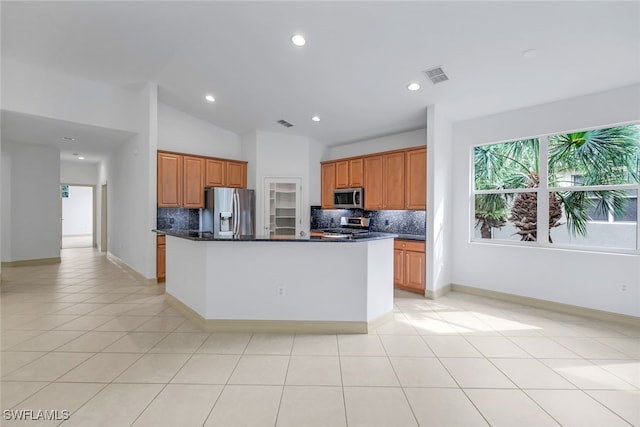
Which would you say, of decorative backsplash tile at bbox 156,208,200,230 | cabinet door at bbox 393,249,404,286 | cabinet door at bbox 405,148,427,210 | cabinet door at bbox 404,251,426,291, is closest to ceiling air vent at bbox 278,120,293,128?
cabinet door at bbox 405,148,427,210

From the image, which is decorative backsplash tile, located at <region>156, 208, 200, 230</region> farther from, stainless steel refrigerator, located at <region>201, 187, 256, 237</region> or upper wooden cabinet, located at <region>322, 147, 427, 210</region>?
upper wooden cabinet, located at <region>322, 147, 427, 210</region>

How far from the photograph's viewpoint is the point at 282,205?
21.0 ft

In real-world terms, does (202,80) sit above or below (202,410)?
above

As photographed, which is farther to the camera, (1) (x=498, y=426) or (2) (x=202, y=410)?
(2) (x=202, y=410)

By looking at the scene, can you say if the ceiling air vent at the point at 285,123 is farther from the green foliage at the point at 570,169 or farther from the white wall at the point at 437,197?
the green foliage at the point at 570,169

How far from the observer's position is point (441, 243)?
4.63m

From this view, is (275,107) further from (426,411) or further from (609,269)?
(609,269)

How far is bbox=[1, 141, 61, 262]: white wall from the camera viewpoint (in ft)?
20.6

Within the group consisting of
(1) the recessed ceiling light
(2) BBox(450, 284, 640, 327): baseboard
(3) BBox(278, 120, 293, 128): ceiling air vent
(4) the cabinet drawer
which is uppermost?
(1) the recessed ceiling light

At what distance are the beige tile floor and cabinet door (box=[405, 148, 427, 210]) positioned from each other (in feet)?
5.97

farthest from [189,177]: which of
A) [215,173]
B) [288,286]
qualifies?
[288,286]

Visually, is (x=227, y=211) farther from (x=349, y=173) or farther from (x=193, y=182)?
(x=349, y=173)

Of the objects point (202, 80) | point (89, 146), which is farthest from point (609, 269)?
point (89, 146)

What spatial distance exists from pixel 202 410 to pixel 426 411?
1.47 m
